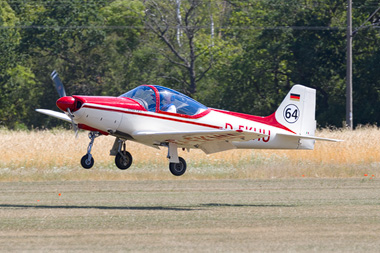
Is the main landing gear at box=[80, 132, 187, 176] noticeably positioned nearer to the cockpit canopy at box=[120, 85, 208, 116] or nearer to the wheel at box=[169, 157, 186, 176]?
the wheel at box=[169, 157, 186, 176]

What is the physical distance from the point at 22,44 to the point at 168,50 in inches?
411

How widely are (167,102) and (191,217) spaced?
3.15 meters

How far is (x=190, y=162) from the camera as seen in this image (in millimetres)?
24594

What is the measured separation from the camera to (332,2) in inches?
1679

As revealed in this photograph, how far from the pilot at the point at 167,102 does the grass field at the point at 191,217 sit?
7.66ft

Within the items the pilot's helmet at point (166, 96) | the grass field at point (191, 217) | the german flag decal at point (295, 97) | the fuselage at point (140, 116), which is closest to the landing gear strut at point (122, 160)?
the fuselage at point (140, 116)

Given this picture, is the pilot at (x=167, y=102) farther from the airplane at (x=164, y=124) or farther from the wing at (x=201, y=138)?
the wing at (x=201, y=138)

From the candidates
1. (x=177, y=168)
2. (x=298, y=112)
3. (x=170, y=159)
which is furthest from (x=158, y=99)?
(x=298, y=112)

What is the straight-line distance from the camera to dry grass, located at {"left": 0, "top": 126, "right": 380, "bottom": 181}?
23.1 meters

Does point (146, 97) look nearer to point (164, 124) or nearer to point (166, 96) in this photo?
point (166, 96)

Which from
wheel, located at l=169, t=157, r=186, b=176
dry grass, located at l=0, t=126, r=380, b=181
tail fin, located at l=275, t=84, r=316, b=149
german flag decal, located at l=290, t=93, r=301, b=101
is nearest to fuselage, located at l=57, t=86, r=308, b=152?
wheel, located at l=169, t=157, r=186, b=176

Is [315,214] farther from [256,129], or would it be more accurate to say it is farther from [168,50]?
[168,50]

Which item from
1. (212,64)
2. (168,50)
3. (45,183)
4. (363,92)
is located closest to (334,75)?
(363,92)

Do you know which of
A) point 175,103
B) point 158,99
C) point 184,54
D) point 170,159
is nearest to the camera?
point 158,99
